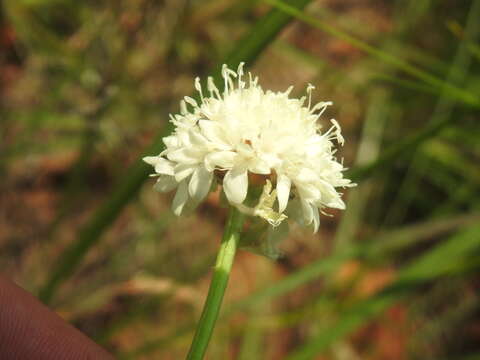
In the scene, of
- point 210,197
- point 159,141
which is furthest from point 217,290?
point 210,197

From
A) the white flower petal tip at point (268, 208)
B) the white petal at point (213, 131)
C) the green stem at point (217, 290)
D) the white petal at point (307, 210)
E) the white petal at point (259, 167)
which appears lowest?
the green stem at point (217, 290)

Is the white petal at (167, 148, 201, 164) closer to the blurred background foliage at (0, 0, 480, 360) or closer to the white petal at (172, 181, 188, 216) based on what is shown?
the white petal at (172, 181, 188, 216)

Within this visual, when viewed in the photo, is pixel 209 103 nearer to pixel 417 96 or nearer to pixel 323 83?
pixel 323 83

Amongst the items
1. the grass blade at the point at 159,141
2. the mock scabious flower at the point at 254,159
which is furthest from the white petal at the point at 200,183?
the grass blade at the point at 159,141

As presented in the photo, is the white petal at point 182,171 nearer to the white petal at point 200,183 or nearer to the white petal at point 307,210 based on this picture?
the white petal at point 200,183

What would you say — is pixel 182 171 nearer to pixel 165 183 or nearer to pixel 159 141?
pixel 165 183

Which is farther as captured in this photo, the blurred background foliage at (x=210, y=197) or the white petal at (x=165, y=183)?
the blurred background foliage at (x=210, y=197)
